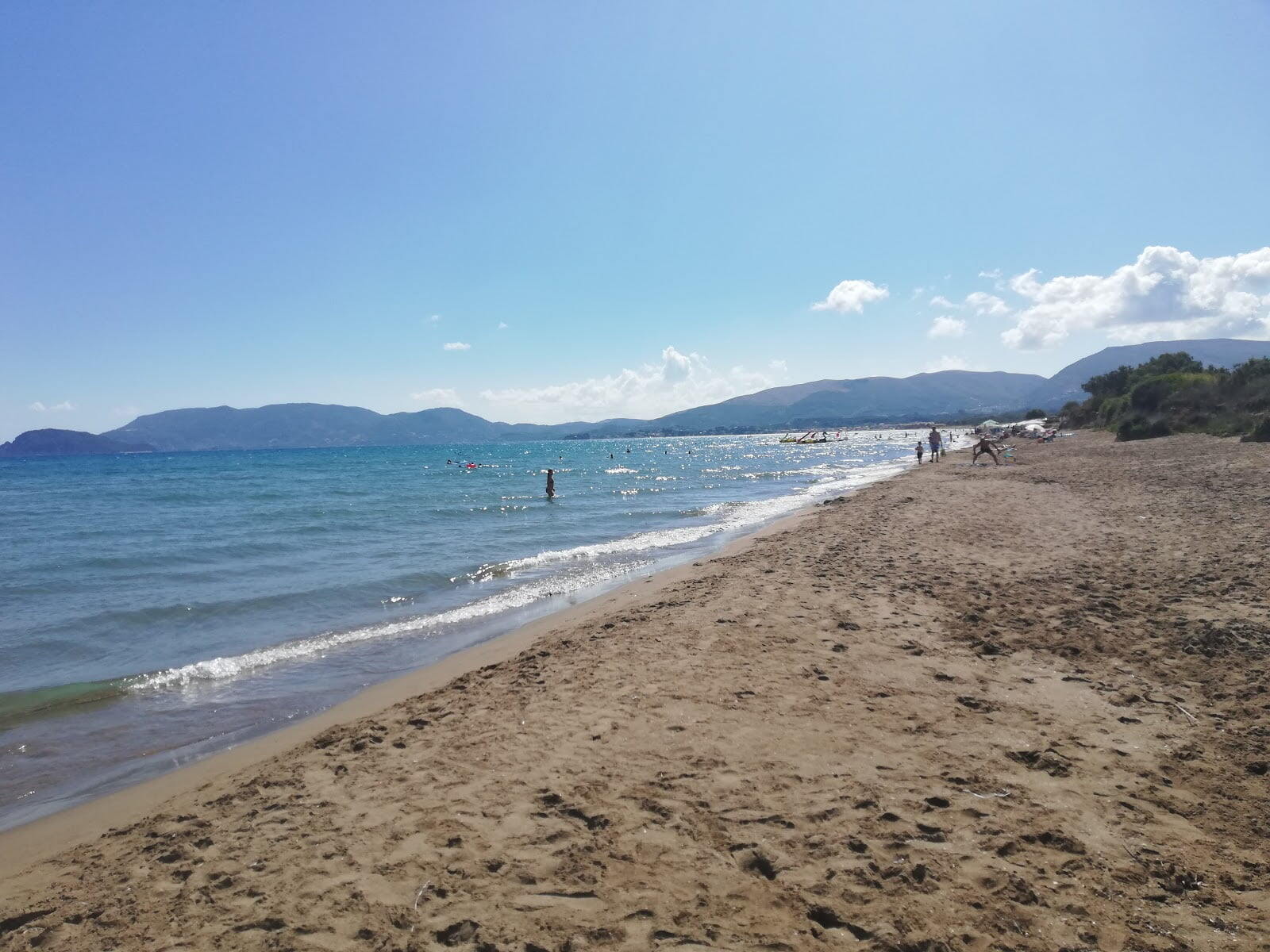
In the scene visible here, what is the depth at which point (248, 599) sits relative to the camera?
13102mm

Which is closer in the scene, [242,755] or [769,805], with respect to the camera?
[769,805]

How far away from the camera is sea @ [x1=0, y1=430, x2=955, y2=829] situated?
23.8 ft

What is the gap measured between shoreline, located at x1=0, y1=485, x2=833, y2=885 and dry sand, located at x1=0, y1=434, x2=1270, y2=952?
12 cm

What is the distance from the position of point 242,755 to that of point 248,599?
26.3 ft

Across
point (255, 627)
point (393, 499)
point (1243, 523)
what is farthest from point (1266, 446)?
point (393, 499)

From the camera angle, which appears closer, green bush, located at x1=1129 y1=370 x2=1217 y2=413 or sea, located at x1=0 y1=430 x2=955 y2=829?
sea, located at x1=0 y1=430 x2=955 y2=829

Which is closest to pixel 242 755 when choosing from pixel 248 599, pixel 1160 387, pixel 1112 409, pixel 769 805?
pixel 769 805

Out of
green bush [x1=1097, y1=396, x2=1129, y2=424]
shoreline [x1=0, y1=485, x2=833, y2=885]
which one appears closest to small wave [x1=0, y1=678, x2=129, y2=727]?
shoreline [x1=0, y1=485, x2=833, y2=885]

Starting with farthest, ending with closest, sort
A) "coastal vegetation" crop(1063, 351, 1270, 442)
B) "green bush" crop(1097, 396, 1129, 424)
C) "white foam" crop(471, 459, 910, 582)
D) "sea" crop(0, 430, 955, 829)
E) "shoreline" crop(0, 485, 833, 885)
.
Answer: "green bush" crop(1097, 396, 1129, 424) → "coastal vegetation" crop(1063, 351, 1270, 442) → "white foam" crop(471, 459, 910, 582) → "sea" crop(0, 430, 955, 829) → "shoreline" crop(0, 485, 833, 885)

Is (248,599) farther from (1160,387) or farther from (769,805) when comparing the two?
(1160,387)

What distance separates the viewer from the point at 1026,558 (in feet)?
35.0

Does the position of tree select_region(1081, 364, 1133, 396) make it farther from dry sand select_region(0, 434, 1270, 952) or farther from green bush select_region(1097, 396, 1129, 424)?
dry sand select_region(0, 434, 1270, 952)

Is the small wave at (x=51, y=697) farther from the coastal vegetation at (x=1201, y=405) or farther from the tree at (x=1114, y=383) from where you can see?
the tree at (x=1114, y=383)

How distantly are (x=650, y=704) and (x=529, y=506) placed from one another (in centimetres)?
2530
